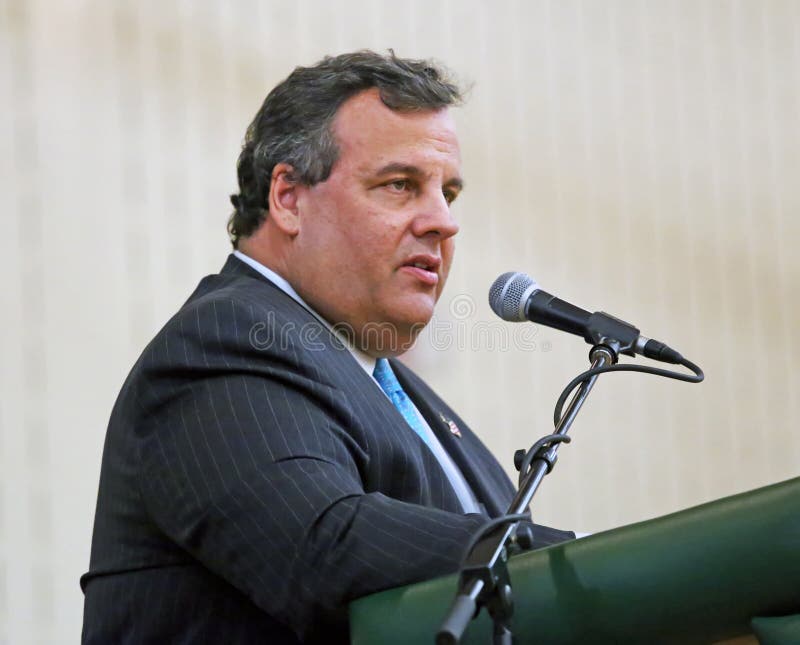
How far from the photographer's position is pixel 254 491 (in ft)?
4.50

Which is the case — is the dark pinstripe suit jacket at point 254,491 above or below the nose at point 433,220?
below

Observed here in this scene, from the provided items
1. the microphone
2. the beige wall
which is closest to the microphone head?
the microphone

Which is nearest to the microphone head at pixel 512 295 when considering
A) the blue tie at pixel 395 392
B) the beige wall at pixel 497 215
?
the blue tie at pixel 395 392

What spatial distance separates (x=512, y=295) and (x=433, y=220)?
1.18ft

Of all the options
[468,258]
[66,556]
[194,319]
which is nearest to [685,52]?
[468,258]

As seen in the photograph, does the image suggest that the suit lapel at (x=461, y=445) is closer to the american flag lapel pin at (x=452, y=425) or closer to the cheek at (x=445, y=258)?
the american flag lapel pin at (x=452, y=425)

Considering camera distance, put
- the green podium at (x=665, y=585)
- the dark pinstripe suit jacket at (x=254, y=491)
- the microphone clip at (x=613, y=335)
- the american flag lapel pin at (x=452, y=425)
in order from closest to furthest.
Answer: the green podium at (x=665, y=585) → the dark pinstripe suit jacket at (x=254, y=491) → the microphone clip at (x=613, y=335) → the american flag lapel pin at (x=452, y=425)

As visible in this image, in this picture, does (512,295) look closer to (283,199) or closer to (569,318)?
(569,318)

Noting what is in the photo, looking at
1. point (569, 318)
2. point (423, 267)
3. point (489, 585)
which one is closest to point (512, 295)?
point (569, 318)

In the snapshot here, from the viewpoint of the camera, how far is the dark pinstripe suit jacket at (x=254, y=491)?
129cm

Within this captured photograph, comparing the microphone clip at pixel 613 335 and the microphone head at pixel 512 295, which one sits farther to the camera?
the microphone head at pixel 512 295

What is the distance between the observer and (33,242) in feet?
9.96

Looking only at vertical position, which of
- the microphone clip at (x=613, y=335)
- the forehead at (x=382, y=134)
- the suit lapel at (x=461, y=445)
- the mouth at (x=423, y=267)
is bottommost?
the suit lapel at (x=461, y=445)

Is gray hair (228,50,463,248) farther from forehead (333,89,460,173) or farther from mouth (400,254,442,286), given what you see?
mouth (400,254,442,286)
